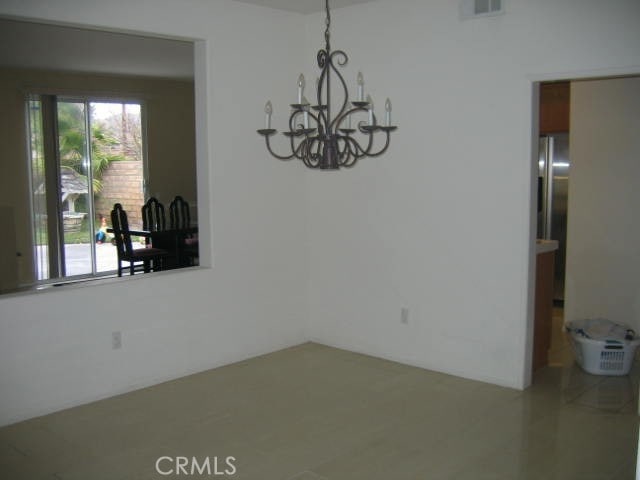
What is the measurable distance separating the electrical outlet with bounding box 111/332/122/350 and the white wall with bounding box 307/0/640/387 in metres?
1.80

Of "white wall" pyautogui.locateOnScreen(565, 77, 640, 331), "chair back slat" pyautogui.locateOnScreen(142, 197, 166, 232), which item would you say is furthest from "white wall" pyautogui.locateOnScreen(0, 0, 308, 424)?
"chair back slat" pyautogui.locateOnScreen(142, 197, 166, 232)

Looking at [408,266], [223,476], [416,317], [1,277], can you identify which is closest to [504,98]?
[408,266]

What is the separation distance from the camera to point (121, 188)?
8539 mm

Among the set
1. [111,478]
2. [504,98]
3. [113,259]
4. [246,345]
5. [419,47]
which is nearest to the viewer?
[111,478]

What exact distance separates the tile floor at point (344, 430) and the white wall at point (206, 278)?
20 cm

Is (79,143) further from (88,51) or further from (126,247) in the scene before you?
(126,247)

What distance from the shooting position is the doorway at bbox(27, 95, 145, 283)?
25.3ft

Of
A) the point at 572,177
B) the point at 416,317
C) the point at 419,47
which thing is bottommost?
Result: the point at 416,317

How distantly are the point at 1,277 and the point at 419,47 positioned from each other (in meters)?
5.40

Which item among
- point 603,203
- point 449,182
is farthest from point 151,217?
point 603,203

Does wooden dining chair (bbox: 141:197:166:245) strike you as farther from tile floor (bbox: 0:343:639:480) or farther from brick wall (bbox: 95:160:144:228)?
tile floor (bbox: 0:343:639:480)

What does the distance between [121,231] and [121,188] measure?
6.97 ft

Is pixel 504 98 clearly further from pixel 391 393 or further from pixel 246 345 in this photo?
pixel 246 345

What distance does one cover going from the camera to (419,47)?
14.8 feet
